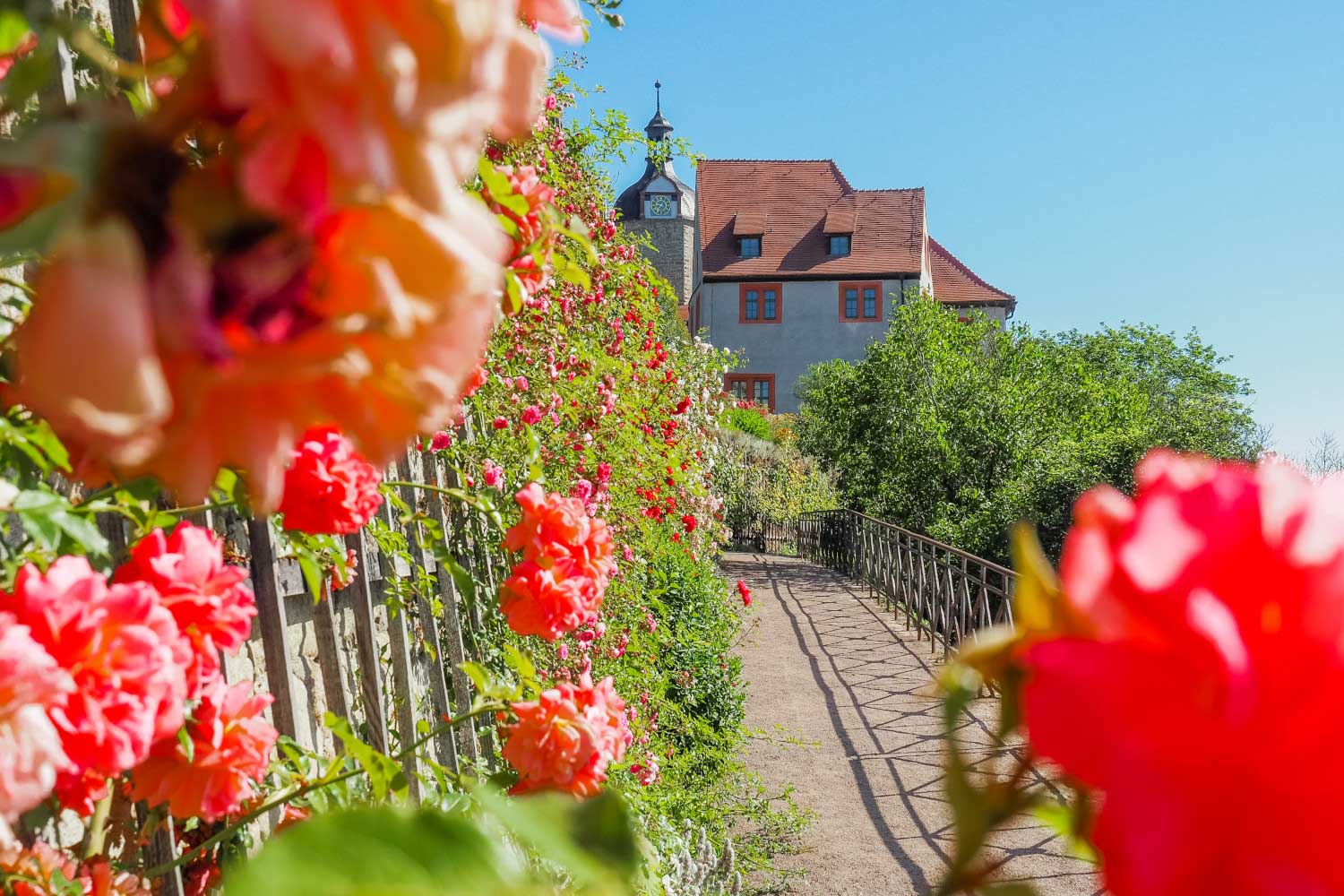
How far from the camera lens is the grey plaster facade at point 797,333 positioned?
28719 millimetres

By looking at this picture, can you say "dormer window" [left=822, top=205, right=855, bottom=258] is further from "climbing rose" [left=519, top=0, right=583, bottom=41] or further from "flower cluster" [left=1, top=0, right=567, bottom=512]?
"flower cluster" [left=1, top=0, right=567, bottom=512]

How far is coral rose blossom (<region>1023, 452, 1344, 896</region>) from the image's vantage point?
0.26 m

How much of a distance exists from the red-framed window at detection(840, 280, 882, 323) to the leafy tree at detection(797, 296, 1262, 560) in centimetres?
1216

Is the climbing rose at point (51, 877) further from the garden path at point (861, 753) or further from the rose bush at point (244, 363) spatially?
the garden path at point (861, 753)

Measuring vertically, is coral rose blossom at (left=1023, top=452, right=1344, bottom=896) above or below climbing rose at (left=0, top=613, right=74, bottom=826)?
above

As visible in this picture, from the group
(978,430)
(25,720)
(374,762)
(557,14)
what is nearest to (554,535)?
(374,762)

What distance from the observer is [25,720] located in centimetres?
65

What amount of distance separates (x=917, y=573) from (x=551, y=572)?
35.0 feet

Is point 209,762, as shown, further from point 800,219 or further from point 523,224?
point 800,219

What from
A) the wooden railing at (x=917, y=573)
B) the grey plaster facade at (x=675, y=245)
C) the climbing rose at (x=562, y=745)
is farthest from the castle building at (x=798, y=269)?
the climbing rose at (x=562, y=745)

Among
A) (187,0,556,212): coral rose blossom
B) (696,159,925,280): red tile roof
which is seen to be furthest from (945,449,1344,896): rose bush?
(696,159,925,280): red tile roof

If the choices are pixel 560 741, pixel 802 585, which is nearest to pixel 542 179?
pixel 560 741

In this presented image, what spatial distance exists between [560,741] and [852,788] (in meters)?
5.10

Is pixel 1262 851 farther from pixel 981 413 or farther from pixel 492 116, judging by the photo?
pixel 981 413
